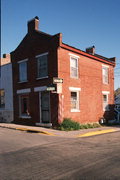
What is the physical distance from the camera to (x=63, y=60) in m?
15.7

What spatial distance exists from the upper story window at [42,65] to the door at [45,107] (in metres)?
1.62

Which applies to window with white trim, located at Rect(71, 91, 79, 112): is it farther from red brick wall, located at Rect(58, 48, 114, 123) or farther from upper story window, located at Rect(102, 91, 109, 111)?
upper story window, located at Rect(102, 91, 109, 111)

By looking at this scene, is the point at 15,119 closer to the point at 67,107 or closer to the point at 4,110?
the point at 4,110

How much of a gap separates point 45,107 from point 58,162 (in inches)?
387

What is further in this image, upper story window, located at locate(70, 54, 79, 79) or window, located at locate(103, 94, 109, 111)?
window, located at locate(103, 94, 109, 111)

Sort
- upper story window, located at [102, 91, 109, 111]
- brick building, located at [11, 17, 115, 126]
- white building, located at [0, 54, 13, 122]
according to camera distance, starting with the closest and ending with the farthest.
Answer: brick building, located at [11, 17, 115, 126]
white building, located at [0, 54, 13, 122]
upper story window, located at [102, 91, 109, 111]

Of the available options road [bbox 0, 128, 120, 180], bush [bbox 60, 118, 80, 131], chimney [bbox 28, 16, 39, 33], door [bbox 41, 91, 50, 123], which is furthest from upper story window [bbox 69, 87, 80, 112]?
road [bbox 0, 128, 120, 180]

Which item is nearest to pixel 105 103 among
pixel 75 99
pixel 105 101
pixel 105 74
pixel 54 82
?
pixel 105 101

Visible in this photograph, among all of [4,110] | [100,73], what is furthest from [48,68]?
[4,110]

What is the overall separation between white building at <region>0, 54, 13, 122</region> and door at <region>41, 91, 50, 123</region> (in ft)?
16.3

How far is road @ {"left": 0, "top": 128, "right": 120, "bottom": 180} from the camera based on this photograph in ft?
17.5

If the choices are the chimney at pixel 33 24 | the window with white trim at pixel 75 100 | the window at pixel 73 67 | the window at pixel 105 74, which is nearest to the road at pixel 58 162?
the window with white trim at pixel 75 100

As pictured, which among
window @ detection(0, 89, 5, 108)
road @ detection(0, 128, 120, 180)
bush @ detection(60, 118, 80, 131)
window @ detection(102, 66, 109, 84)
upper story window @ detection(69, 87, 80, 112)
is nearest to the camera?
road @ detection(0, 128, 120, 180)

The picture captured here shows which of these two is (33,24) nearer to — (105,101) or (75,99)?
(75,99)
